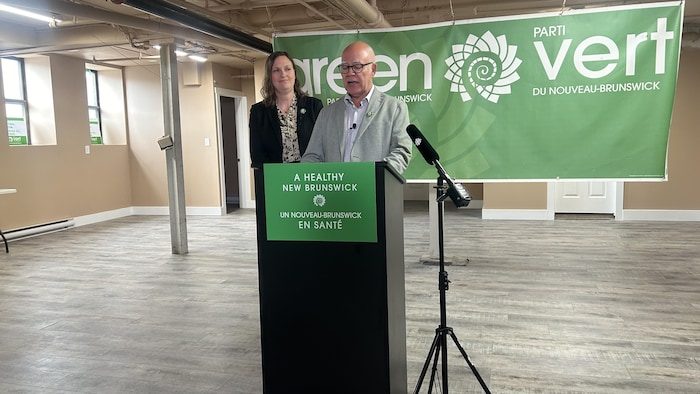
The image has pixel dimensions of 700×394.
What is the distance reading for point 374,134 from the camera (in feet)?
7.47

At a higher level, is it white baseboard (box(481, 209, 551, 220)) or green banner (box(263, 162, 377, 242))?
green banner (box(263, 162, 377, 242))

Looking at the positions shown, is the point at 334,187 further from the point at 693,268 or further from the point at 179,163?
the point at 179,163

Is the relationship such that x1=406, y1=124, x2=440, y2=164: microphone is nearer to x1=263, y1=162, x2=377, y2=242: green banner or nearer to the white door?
x1=263, y1=162, x2=377, y2=242: green banner

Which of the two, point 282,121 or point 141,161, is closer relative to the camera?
point 282,121

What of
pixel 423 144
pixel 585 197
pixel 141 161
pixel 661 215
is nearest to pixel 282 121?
pixel 423 144

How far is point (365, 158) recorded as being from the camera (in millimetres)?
2258

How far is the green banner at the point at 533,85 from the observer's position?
3.94 m

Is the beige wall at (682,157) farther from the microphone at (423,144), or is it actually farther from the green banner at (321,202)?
the green banner at (321,202)

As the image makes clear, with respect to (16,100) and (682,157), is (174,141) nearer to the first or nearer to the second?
(16,100)

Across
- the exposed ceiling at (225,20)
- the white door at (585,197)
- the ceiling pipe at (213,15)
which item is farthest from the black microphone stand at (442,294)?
the white door at (585,197)

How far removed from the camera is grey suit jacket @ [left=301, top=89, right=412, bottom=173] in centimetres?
226

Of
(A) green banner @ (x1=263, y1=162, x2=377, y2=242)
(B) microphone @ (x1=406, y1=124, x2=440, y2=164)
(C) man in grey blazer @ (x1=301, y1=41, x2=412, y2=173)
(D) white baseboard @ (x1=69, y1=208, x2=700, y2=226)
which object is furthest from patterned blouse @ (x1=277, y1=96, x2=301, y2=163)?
(D) white baseboard @ (x1=69, y1=208, x2=700, y2=226)

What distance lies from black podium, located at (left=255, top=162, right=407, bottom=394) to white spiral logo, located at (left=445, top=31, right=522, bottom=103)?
9.22 ft

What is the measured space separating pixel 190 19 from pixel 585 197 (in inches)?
255
